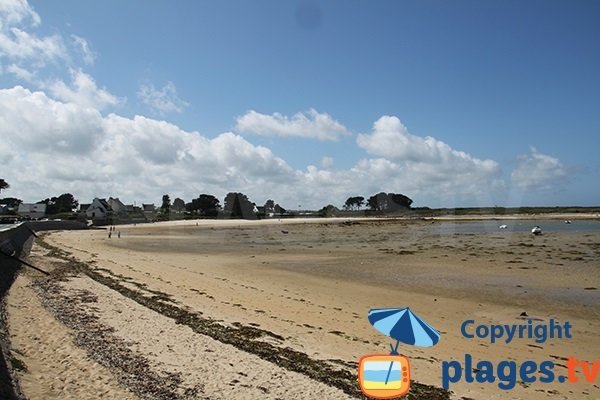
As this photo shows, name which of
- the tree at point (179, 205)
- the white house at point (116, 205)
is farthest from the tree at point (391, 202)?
the white house at point (116, 205)

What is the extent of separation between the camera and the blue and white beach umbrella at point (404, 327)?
600 cm

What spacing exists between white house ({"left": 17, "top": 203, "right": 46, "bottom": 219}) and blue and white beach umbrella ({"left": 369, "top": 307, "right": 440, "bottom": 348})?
126m

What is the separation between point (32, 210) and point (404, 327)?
13068 cm

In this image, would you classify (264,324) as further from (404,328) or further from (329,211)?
(329,211)

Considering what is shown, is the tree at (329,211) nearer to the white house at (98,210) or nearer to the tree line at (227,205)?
the tree line at (227,205)

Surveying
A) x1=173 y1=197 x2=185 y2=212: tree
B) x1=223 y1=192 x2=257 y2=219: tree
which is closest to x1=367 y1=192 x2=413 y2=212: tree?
x1=223 y1=192 x2=257 y2=219: tree

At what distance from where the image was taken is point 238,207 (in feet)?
460

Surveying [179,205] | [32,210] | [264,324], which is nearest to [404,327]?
[264,324]

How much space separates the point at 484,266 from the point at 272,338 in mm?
18752

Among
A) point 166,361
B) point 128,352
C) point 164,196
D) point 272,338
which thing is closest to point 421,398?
point 272,338

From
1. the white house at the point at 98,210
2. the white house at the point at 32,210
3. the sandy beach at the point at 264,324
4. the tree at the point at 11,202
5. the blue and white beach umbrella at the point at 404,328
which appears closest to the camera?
the blue and white beach umbrella at the point at 404,328

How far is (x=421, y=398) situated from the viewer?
748 centimetres

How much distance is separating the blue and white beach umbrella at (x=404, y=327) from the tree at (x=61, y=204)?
135 metres

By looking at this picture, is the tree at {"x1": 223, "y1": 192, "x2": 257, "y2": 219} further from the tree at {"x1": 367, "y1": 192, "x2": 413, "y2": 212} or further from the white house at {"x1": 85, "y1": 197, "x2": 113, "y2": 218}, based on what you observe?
the tree at {"x1": 367, "y1": 192, "x2": 413, "y2": 212}
